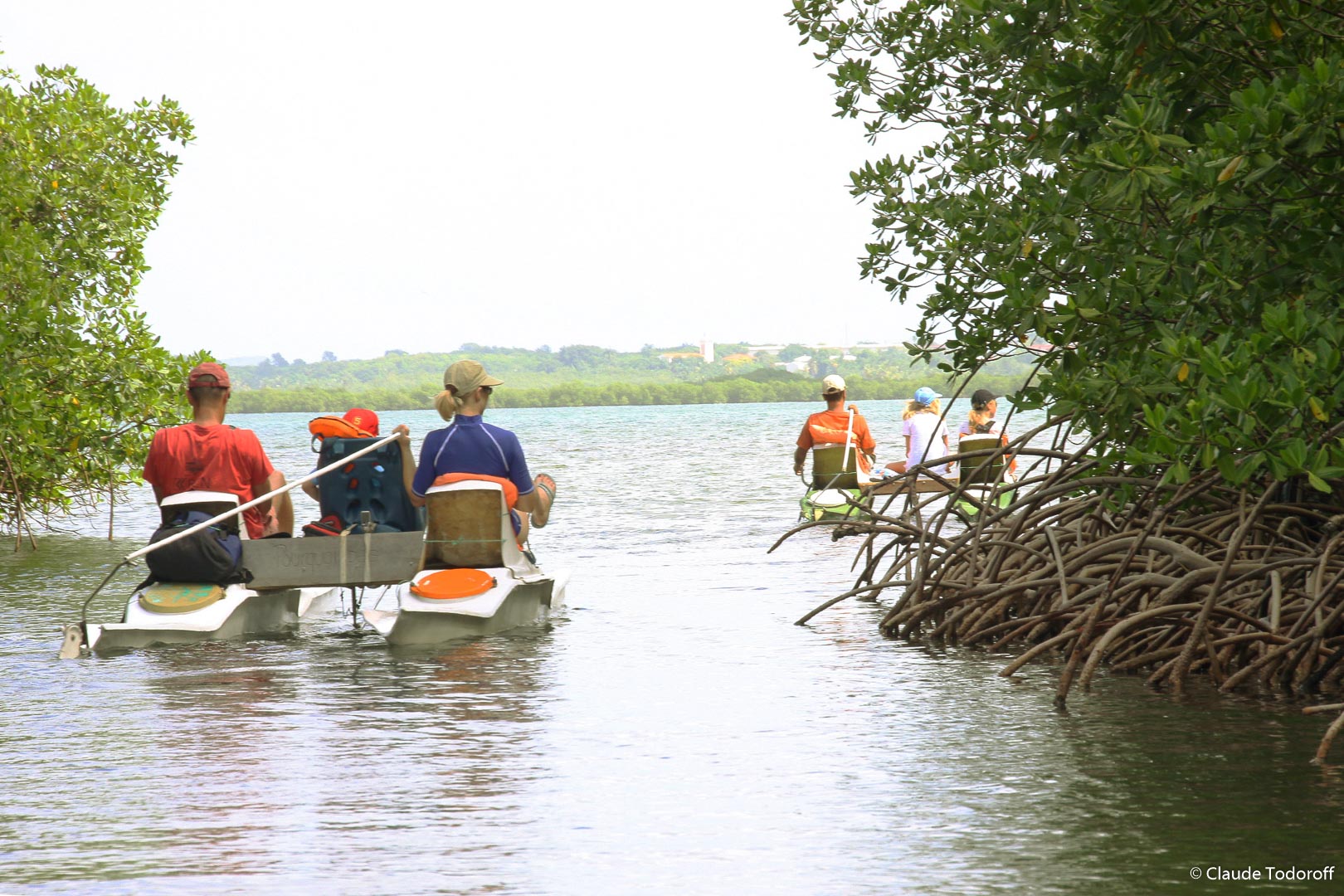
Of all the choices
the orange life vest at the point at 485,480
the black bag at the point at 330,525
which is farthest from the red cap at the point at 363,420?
the orange life vest at the point at 485,480

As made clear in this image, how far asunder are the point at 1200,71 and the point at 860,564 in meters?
7.99

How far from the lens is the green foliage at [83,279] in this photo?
1914 cm

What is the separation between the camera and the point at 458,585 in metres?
10.4

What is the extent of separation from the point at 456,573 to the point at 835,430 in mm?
9122

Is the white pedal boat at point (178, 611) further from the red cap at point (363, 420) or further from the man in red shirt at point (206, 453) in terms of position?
the red cap at point (363, 420)

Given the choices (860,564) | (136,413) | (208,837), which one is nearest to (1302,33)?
(208,837)

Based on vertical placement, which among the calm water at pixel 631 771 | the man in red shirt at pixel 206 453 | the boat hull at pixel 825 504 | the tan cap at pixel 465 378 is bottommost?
the calm water at pixel 631 771

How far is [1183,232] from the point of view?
7566 millimetres

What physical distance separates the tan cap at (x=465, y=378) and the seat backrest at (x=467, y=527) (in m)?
0.64

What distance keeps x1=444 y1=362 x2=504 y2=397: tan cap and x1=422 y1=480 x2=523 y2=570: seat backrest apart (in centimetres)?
64

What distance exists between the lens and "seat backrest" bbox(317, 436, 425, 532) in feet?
36.7

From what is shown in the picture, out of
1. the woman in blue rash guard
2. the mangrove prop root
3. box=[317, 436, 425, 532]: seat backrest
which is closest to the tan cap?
the woman in blue rash guard

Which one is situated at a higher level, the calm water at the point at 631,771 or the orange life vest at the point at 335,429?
the orange life vest at the point at 335,429

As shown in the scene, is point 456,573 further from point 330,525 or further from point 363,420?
point 363,420
